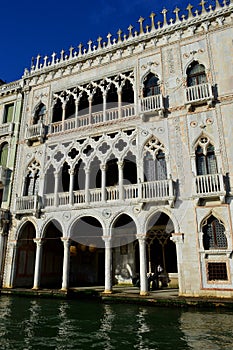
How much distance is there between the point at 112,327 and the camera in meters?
7.46

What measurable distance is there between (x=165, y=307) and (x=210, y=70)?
34.4ft

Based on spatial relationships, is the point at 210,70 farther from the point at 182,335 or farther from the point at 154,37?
the point at 182,335

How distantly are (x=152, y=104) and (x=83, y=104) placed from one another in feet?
17.3

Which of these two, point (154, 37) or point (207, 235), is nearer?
point (207, 235)

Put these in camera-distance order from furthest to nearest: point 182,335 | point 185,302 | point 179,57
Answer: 1. point 179,57
2. point 185,302
3. point 182,335

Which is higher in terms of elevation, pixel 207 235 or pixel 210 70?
pixel 210 70

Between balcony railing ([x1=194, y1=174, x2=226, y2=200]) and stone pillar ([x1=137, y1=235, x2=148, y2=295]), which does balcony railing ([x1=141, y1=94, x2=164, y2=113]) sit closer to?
balcony railing ([x1=194, y1=174, x2=226, y2=200])

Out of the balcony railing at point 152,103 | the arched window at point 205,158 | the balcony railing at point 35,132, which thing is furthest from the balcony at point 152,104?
the balcony railing at point 35,132

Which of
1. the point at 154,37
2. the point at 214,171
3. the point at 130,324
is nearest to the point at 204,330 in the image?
the point at 130,324

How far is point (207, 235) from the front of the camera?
11.3 metres

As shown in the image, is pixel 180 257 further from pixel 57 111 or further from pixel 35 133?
pixel 57 111

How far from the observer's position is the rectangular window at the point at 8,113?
18.8 metres

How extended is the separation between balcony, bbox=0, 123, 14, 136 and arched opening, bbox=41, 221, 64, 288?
644 cm

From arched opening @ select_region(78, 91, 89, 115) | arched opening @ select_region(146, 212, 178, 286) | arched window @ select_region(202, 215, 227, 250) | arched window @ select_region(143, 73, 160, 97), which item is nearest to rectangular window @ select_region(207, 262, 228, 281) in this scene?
arched window @ select_region(202, 215, 227, 250)
